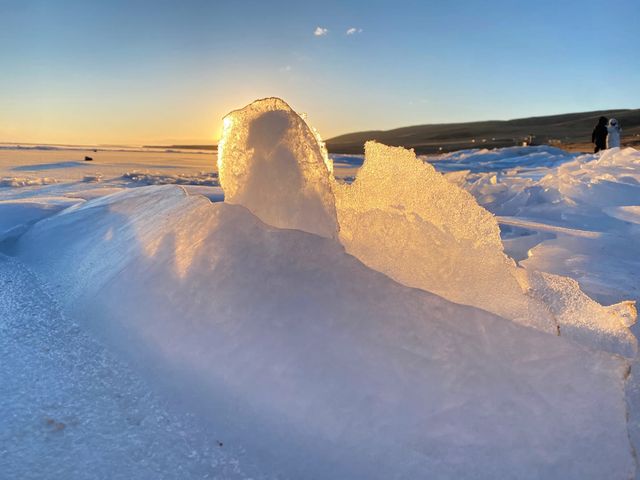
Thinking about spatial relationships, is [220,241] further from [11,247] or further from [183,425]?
[11,247]

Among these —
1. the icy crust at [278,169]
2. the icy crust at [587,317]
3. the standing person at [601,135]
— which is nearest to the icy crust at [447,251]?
the icy crust at [587,317]

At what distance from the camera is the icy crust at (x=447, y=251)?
45.4 inches

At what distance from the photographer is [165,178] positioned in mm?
8219

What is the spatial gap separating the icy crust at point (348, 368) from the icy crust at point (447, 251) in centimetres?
8

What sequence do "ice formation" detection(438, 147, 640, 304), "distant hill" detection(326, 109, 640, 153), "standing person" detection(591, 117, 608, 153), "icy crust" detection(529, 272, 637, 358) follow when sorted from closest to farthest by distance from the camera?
"icy crust" detection(529, 272, 637, 358)
"ice formation" detection(438, 147, 640, 304)
"standing person" detection(591, 117, 608, 153)
"distant hill" detection(326, 109, 640, 153)

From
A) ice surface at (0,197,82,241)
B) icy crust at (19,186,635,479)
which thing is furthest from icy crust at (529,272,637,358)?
ice surface at (0,197,82,241)

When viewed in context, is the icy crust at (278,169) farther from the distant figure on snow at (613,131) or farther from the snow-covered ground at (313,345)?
the distant figure on snow at (613,131)

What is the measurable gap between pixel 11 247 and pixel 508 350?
2534mm

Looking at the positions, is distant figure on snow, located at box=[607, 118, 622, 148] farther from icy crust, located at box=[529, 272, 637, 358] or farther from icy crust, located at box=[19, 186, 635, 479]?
icy crust, located at box=[19, 186, 635, 479]

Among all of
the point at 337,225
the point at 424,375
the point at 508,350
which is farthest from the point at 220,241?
the point at 508,350

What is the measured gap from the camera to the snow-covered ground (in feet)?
3.00

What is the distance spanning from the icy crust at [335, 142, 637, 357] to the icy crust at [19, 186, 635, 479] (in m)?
0.08

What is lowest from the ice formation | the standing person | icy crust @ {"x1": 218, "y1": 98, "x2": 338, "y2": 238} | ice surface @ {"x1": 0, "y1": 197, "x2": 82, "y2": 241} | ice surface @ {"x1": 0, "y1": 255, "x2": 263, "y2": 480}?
ice surface @ {"x1": 0, "y1": 255, "x2": 263, "y2": 480}

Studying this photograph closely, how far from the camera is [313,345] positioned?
3.63 ft
